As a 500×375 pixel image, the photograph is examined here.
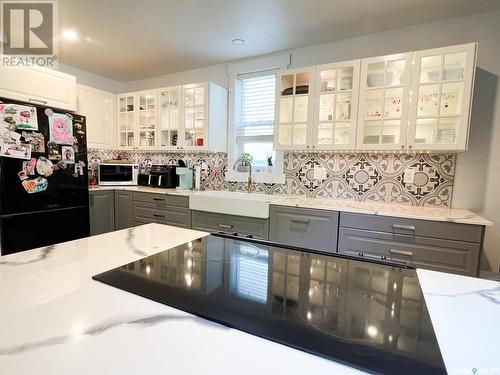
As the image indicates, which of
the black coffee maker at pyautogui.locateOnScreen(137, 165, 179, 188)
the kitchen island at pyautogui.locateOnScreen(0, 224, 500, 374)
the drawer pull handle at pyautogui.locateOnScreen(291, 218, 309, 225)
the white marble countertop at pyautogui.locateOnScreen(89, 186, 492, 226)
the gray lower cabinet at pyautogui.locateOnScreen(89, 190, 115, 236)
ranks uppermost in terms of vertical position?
the black coffee maker at pyautogui.locateOnScreen(137, 165, 179, 188)

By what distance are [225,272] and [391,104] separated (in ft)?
6.55

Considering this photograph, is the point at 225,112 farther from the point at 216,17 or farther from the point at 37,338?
the point at 37,338

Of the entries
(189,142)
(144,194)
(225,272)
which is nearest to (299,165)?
(189,142)

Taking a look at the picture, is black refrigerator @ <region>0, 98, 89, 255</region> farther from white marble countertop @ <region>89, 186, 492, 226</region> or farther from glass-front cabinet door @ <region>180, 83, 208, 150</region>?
white marble countertop @ <region>89, 186, 492, 226</region>

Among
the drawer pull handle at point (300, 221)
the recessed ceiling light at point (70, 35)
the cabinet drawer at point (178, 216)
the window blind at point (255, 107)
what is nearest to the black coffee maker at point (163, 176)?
the cabinet drawer at point (178, 216)

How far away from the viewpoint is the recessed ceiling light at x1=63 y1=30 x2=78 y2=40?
95.2 inches

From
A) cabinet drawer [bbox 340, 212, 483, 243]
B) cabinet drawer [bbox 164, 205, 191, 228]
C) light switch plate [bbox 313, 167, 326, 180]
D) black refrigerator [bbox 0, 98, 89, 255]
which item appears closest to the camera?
cabinet drawer [bbox 340, 212, 483, 243]

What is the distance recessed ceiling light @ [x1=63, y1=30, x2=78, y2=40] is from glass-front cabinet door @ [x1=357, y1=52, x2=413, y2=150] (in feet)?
8.66

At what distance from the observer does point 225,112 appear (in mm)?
3172

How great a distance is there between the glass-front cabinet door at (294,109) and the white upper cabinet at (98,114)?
7.90 ft

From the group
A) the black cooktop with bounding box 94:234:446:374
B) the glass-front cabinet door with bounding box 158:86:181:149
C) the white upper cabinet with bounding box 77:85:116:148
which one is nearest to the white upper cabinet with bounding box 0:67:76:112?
the white upper cabinet with bounding box 77:85:116:148

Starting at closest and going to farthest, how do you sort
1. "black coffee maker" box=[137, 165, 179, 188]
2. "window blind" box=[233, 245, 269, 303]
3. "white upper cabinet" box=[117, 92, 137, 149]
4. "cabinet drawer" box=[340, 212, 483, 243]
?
"window blind" box=[233, 245, 269, 303] < "cabinet drawer" box=[340, 212, 483, 243] < "black coffee maker" box=[137, 165, 179, 188] < "white upper cabinet" box=[117, 92, 137, 149]

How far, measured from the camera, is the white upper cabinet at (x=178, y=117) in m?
2.99

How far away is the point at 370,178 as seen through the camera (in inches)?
97.5
